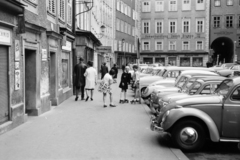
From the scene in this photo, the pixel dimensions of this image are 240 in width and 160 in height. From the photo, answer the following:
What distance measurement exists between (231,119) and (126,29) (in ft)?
189

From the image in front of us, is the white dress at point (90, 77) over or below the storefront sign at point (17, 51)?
below

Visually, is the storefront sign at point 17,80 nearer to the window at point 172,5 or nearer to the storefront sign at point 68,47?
the storefront sign at point 68,47

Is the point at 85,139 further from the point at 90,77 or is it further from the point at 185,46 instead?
the point at 185,46

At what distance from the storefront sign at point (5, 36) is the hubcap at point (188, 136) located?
16.2 feet

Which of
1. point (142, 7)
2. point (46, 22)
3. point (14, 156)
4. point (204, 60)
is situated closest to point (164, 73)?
point (46, 22)

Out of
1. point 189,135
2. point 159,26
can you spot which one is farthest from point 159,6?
point 189,135

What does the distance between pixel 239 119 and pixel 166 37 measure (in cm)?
5812

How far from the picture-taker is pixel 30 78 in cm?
1212

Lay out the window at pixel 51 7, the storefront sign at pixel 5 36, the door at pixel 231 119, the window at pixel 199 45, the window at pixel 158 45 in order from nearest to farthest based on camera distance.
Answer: the door at pixel 231 119 < the storefront sign at pixel 5 36 < the window at pixel 51 7 < the window at pixel 199 45 < the window at pixel 158 45

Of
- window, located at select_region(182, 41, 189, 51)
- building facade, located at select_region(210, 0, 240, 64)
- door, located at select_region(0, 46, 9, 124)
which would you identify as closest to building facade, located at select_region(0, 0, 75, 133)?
door, located at select_region(0, 46, 9, 124)

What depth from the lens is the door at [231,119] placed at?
7562mm

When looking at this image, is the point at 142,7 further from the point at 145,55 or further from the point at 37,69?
the point at 37,69

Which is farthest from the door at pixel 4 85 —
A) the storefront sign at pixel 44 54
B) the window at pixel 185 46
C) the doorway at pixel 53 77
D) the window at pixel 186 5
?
the window at pixel 186 5

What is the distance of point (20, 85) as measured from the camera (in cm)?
1045
